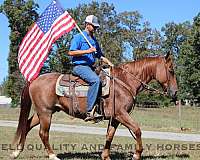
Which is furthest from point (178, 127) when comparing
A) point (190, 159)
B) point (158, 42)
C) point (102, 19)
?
point (158, 42)

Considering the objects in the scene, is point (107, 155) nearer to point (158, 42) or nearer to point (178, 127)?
point (178, 127)

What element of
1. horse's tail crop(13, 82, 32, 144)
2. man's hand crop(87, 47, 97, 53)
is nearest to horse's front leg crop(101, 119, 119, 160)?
man's hand crop(87, 47, 97, 53)

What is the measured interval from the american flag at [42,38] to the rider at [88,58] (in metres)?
1.18

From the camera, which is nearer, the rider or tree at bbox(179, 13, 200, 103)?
the rider

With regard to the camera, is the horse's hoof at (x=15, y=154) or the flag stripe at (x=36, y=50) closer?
the horse's hoof at (x=15, y=154)

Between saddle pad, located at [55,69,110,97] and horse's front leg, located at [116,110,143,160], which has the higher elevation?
saddle pad, located at [55,69,110,97]

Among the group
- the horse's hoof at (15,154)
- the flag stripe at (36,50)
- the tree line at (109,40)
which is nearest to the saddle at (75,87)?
the flag stripe at (36,50)

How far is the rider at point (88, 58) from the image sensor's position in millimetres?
9336

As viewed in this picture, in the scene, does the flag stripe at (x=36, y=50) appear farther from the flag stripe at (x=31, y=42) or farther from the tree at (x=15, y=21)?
the tree at (x=15, y=21)

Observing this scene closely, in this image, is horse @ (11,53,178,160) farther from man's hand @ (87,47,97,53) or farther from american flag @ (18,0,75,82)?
man's hand @ (87,47,97,53)

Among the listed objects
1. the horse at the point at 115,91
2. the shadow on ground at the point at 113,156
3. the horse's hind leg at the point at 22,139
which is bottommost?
the shadow on ground at the point at 113,156

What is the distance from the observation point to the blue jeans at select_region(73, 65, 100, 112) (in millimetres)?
9305

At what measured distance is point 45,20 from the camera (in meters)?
10.9

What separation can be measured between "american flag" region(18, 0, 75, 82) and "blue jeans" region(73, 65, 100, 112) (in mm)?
1371
